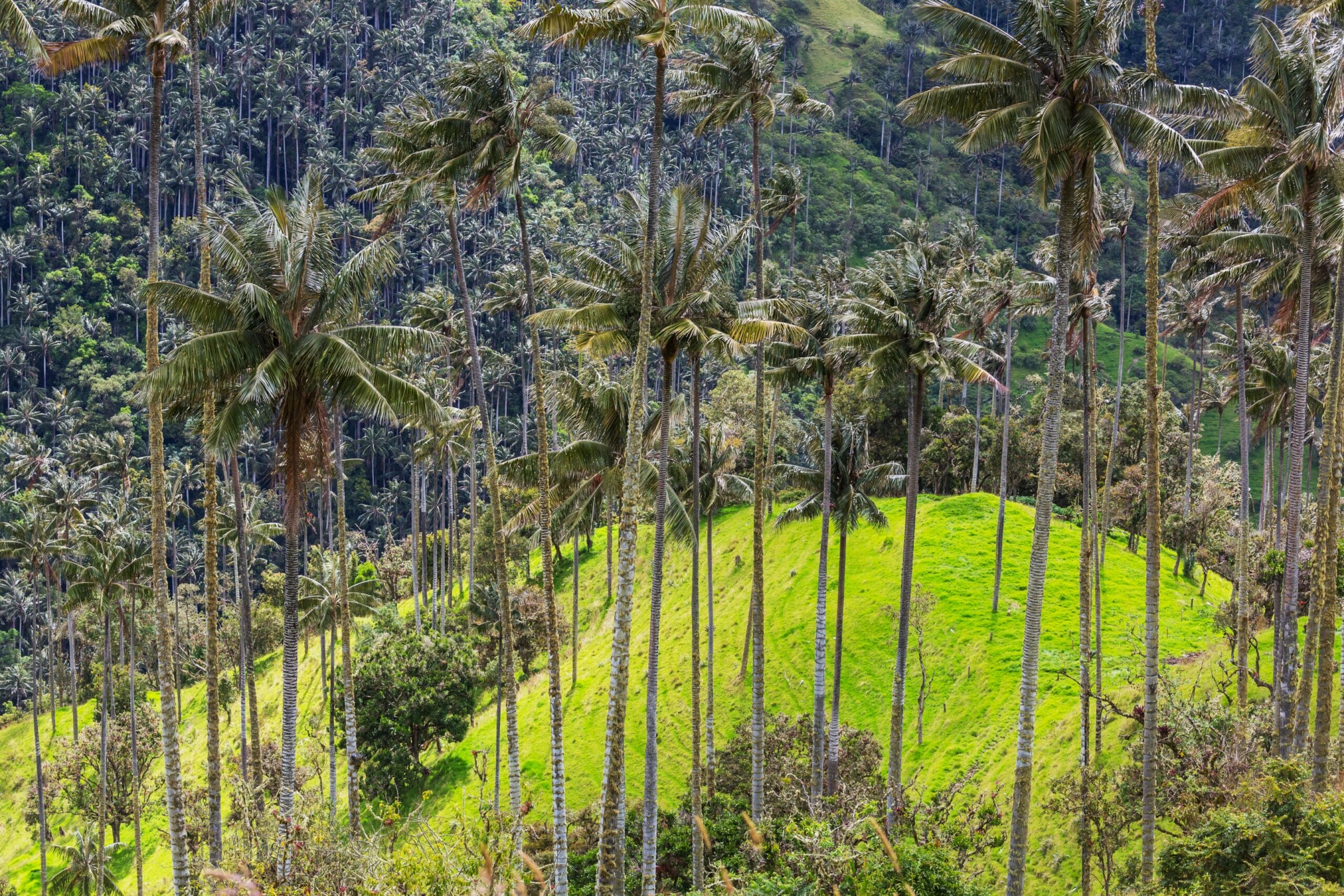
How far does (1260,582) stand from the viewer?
43344 mm

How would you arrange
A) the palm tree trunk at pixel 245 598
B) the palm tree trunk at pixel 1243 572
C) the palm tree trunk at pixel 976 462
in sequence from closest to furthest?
1. the palm tree trunk at pixel 245 598
2. the palm tree trunk at pixel 1243 572
3. the palm tree trunk at pixel 976 462

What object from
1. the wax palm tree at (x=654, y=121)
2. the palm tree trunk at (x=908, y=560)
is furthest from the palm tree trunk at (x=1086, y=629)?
the wax palm tree at (x=654, y=121)

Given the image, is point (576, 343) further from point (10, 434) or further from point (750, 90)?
point (10, 434)

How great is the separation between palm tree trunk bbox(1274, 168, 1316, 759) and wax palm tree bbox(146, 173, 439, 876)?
20792mm

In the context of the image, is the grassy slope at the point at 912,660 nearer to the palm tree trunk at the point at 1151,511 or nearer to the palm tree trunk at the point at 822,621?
the palm tree trunk at the point at 822,621

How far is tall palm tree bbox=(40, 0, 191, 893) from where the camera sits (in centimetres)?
2400

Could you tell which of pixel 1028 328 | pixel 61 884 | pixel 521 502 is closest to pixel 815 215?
pixel 1028 328

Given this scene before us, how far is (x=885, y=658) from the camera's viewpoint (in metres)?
54.3

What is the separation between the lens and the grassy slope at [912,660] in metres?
45.6

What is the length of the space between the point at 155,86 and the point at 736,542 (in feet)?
167

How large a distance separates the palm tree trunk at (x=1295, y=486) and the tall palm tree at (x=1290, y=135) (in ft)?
0.12

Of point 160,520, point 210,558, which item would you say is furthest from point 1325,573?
→ point 160,520

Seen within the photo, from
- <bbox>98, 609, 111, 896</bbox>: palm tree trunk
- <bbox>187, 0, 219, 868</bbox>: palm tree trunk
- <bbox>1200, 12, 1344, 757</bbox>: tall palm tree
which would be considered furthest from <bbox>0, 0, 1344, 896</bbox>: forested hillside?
<bbox>98, 609, 111, 896</bbox>: palm tree trunk

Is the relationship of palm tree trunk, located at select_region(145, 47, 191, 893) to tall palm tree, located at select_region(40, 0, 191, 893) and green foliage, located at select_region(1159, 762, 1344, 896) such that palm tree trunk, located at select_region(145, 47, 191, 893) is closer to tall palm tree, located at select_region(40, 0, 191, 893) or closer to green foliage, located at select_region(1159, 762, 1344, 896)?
tall palm tree, located at select_region(40, 0, 191, 893)
